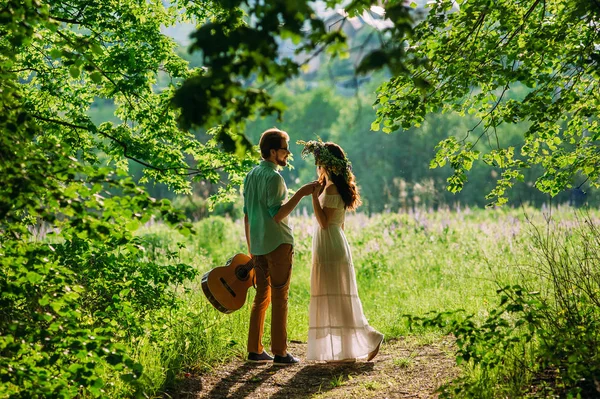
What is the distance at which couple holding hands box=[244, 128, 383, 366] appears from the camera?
235 inches

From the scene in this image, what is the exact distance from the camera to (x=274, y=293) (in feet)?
20.1

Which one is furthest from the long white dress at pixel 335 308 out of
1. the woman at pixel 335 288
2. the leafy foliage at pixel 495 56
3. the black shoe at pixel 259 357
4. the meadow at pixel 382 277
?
the leafy foliage at pixel 495 56

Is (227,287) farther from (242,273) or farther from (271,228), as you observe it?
(271,228)

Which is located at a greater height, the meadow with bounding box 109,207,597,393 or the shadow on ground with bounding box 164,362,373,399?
the meadow with bounding box 109,207,597,393

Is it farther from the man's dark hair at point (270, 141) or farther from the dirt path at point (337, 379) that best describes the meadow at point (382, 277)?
the man's dark hair at point (270, 141)

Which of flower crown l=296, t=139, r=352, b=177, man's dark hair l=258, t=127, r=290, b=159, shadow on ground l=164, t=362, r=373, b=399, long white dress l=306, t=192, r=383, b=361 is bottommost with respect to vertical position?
shadow on ground l=164, t=362, r=373, b=399

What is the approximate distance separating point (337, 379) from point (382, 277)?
4.84 meters

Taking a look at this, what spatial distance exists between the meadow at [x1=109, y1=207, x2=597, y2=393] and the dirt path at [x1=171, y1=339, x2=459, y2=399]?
9.8 inches

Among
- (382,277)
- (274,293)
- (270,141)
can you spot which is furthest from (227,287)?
(382,277)

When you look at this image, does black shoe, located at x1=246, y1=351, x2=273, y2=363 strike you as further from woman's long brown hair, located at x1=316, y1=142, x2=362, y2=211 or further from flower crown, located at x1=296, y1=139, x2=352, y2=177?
flower crown, located at x1=296, y1=139, x2=352, y2=177

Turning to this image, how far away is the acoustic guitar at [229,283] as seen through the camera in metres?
6.01

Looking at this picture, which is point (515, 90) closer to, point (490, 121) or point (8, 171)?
point (490, 121)

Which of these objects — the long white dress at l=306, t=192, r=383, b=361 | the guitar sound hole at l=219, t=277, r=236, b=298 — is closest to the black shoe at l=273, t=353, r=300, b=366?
the long white dress at l=306, t=192, r=383, b=361

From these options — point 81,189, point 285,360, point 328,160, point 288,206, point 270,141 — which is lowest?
point 285,360
